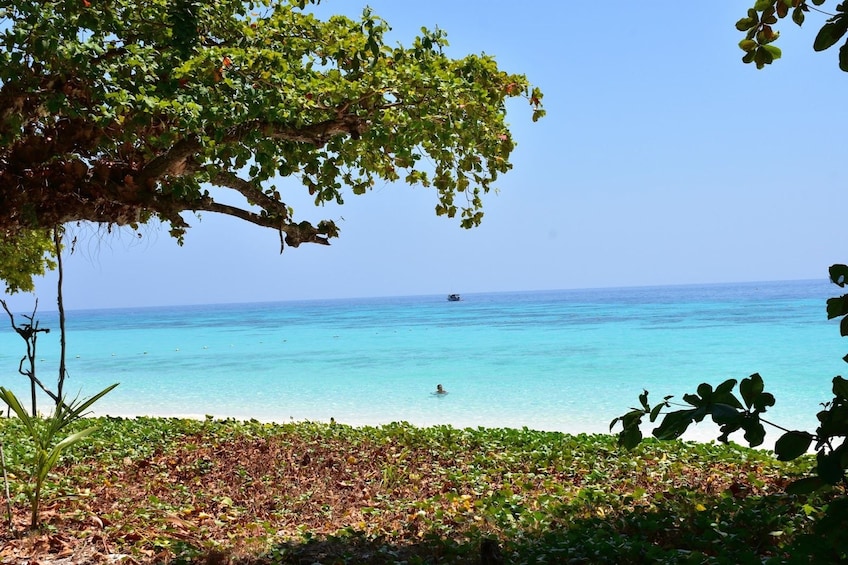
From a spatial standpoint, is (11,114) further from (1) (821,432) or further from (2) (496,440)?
(2) (496,440)

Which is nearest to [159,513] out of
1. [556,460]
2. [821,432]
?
[556,460]

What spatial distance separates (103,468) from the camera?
24.3ft

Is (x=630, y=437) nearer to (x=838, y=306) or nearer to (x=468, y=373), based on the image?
(x=838, y=306)

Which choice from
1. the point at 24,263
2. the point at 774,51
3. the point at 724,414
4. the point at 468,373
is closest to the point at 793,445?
the point at 724,414

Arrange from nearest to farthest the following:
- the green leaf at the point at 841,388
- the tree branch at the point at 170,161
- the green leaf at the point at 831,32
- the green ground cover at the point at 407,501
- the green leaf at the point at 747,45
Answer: the green leaf at the point at 841,388
the green leaf at the point at 831,32
the green leaf at the point at 747,45
the green ground cover at the point at 407,501
the tree branch at the point at 170,161

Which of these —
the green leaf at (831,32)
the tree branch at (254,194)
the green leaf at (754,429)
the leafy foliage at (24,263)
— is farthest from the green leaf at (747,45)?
the leafy foliage at (24,263)

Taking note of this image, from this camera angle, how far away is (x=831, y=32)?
1666 mm

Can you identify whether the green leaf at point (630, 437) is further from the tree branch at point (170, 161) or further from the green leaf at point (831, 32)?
the tree branch at point (170, 161)

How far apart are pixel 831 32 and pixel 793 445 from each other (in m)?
1.00

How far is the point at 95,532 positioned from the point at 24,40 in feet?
11.3

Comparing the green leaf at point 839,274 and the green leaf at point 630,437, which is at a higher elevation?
the green leaf at point 839,274

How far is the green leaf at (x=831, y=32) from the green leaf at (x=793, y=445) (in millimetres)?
953

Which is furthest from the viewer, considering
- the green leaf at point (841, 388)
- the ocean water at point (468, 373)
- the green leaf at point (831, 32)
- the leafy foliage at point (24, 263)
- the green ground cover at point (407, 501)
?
the ocean water at point (468, 373)

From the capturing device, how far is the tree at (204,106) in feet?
15.8
